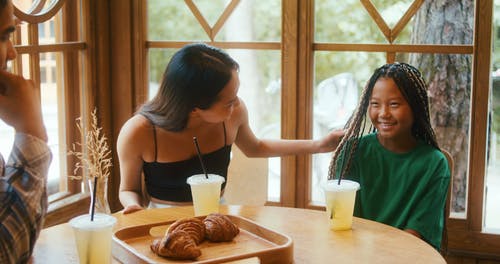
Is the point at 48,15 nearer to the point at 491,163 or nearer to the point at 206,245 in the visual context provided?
the point at 206,245

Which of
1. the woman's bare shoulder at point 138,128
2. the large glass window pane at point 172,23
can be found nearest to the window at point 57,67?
the large glass window pane at point 172,23

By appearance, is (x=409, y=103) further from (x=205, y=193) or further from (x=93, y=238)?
(x=93, y=238)

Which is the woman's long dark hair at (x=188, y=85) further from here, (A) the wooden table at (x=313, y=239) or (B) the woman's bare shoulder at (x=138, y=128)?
(A) the wooden table at (x=313, y=239)

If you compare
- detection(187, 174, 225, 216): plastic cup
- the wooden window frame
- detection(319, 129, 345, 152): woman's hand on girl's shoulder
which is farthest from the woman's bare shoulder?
the wooden window frame

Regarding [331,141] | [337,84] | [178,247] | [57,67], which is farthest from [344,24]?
[178,247]

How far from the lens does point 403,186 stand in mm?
2117

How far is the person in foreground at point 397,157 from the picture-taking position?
2.06m

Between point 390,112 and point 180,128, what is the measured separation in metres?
0.69

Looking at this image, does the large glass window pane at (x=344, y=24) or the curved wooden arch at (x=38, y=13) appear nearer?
the curved wooden arch at (x=38, y=13)

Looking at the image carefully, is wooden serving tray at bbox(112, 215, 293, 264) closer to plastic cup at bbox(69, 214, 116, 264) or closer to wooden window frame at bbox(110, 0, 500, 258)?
plastic cup at bbox(69, 214, 116, 264)

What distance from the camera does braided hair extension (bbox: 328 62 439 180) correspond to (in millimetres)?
2152

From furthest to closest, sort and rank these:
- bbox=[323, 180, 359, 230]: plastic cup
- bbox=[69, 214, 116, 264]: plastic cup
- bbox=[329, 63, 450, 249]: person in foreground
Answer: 1. bbox=[329, 63, 450, 249]: person in foreground
2. bbox=[323, 180, 359, 230]: plastic cup
3. bbox=[69, 214, 116, 264]: plastic cup

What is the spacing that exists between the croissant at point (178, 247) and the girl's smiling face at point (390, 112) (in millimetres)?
867

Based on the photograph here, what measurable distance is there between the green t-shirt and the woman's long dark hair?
521 mm
